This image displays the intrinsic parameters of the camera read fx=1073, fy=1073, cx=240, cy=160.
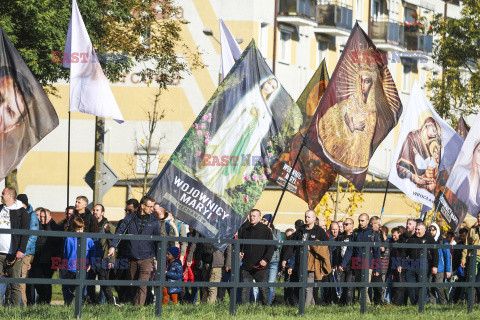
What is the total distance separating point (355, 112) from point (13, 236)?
5231 millimetres

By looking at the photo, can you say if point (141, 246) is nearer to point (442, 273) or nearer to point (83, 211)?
point (83, 211)

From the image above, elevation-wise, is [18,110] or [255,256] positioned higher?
[18,110]

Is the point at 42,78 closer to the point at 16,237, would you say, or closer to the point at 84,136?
the point at 16,237

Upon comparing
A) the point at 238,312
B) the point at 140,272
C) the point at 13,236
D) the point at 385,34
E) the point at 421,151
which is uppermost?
the point at 385,34

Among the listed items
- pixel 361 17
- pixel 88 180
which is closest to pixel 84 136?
pixel 361 17

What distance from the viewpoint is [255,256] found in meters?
16.1

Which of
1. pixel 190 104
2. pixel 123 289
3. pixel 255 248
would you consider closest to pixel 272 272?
pixel 255 248

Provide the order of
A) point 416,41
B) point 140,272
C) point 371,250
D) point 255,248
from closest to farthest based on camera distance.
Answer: point 140,272 → point 371,250 → point 255,248 → point 416,41

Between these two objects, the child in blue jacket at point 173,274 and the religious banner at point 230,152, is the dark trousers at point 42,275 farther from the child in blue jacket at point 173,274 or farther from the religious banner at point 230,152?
the religious banner at point 230,152

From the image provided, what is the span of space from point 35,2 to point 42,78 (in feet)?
6.22

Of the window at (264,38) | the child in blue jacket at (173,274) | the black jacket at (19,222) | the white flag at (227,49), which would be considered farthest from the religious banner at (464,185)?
the window at (264,38)

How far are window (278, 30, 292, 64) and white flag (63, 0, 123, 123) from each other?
110 ft

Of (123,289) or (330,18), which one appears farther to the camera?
(330,18)

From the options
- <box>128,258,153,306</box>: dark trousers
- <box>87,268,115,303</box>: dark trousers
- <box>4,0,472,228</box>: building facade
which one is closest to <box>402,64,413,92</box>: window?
<box>4,0,472,228</box>: building facade
